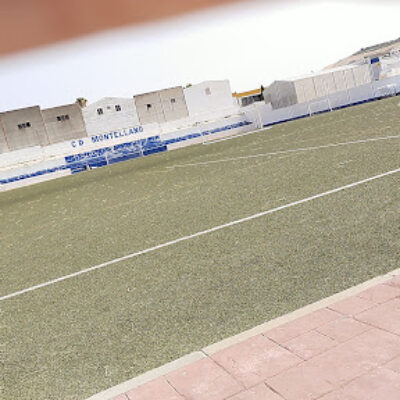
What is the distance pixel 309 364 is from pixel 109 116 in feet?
213

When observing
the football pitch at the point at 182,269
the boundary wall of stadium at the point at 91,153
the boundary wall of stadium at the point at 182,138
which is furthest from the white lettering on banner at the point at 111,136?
the football pitch at the point at 182,269

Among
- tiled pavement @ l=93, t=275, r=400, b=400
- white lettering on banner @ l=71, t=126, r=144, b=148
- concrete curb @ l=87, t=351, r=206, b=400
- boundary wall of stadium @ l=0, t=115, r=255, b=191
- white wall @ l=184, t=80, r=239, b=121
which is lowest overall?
tiled pavement @ l=93, t=275, r=400, b=400

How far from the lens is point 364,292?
3.16 metres

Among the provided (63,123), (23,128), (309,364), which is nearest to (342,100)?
(309,364)

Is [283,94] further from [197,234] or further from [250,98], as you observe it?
[197,234]

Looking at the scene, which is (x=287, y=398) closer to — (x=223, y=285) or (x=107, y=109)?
(x=223, y=285)

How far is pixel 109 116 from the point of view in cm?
6494

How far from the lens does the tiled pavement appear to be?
7.37 ft

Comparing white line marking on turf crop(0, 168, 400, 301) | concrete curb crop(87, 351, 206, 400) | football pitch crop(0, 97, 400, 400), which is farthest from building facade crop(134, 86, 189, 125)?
concrete curb crop(87, 351, 206, 400)

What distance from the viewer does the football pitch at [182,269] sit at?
10.3ft

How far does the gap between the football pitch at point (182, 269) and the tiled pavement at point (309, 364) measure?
0.30m

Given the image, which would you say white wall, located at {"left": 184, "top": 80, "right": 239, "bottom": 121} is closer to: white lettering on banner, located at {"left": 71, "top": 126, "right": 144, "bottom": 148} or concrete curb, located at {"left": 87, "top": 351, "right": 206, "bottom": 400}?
white lettering on banner, located at {"left": 71, "top": 126, "right": 144, "bottom": 148}

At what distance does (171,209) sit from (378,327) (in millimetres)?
5771

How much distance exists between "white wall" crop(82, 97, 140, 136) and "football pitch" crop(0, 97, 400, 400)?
57562 millimetres
